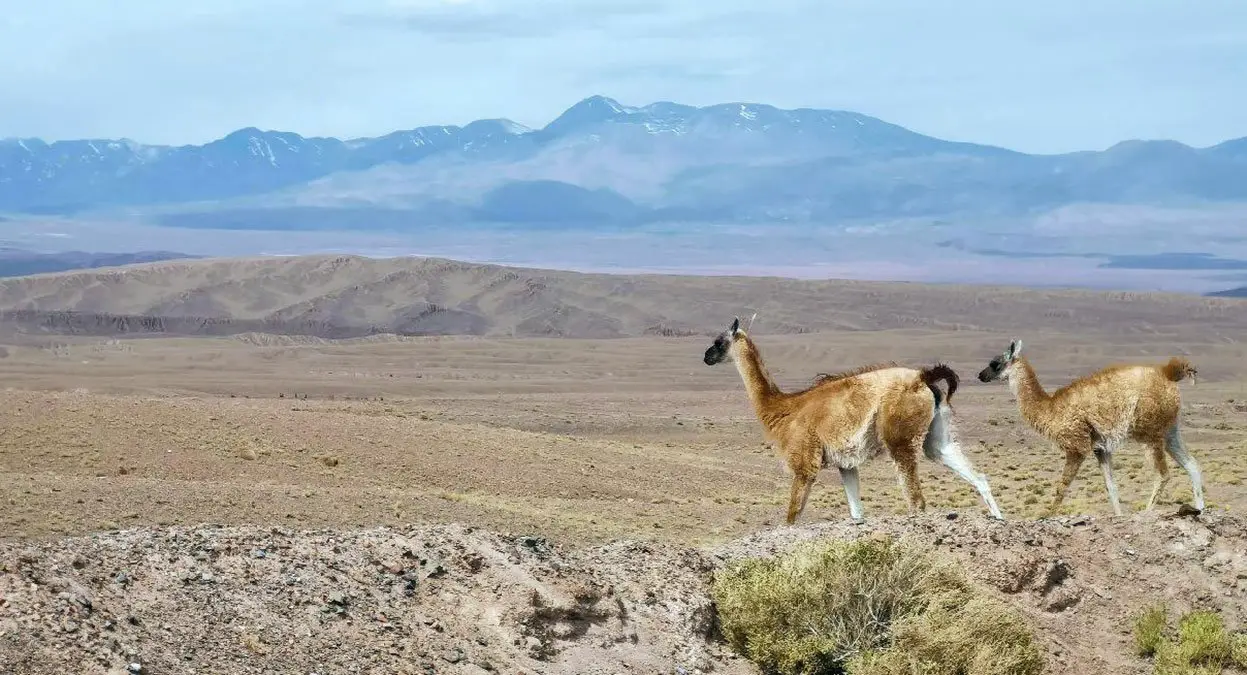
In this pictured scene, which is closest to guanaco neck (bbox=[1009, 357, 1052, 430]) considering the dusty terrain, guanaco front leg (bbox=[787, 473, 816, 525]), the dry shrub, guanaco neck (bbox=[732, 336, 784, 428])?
the dusty terrain

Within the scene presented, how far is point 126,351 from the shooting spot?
267 ft

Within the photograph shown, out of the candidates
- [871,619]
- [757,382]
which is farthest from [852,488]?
[871,619]

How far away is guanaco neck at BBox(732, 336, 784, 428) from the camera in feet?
46.5

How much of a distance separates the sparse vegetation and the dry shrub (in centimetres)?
105

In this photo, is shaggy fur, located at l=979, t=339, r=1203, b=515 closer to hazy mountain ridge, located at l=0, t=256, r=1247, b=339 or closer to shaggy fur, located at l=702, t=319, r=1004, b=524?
shaggy fur, located at l=702, t=319, r=1004, b=524

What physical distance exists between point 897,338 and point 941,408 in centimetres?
7489

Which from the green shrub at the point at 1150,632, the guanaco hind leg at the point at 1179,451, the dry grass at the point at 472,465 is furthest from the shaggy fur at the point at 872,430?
the guanaco hind leg at the point at 1179,451

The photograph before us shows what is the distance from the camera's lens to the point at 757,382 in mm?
14406

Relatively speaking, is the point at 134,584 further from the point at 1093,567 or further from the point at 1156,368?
the point at 1156,368

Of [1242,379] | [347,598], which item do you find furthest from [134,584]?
[1242,379]

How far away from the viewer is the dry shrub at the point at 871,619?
10367 mm

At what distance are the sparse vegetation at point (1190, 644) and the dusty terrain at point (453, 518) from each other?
242 millimetres

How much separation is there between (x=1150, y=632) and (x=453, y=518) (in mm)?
9722

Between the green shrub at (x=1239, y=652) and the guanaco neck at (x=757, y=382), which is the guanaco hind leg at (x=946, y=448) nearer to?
the guanaco neck at (x=757, y=382)
